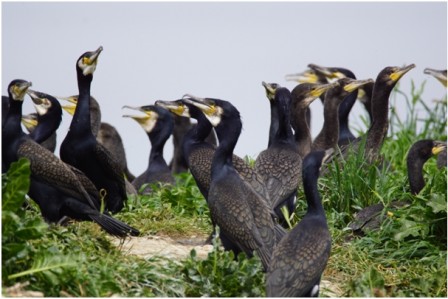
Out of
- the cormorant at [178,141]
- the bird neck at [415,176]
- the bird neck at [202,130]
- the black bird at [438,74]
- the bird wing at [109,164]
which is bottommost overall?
the cormorant at [178,141]

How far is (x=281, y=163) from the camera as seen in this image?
9984mm

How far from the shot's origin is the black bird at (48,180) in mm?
8609

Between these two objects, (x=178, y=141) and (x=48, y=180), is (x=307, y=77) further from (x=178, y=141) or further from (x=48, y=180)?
(x=48, y=180)

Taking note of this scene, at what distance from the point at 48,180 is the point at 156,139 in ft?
20.0

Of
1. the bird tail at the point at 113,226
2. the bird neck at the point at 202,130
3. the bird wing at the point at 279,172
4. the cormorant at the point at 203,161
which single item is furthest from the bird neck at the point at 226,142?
the bird neck at the point at 202,130

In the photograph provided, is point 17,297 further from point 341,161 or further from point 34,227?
point 341,161

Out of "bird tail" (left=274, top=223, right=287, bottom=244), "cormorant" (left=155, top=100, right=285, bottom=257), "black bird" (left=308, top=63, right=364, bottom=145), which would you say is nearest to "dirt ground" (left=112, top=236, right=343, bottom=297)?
"cormorant" (left=155, top=100, right=285, bottom=257)

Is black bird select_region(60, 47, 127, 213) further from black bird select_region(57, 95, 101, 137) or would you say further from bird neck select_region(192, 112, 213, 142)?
black bird select_region(57, 95, 101, 137)

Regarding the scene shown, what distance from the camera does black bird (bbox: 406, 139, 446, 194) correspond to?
32.7 feet

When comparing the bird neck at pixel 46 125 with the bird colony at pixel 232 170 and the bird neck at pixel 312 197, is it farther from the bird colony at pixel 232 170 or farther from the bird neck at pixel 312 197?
the bird neck at pixel 312 197

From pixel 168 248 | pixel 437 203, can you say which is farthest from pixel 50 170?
pixel 437 203

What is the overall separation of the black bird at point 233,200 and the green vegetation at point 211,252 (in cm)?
29

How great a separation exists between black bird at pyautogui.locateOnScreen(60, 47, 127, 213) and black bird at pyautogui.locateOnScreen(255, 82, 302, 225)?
123 cm

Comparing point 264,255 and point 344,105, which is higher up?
point 344,105
